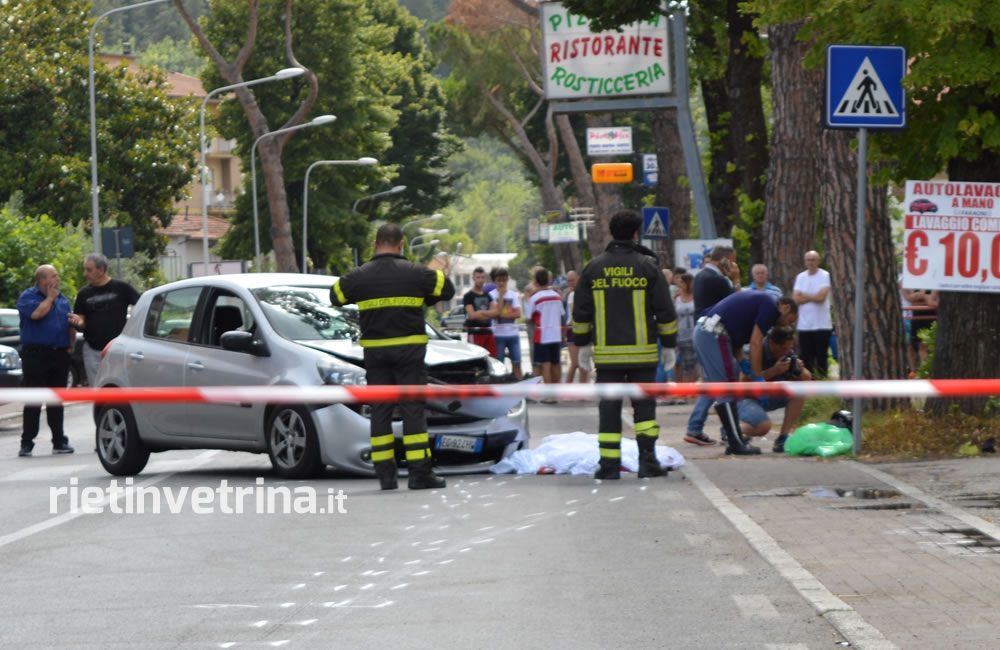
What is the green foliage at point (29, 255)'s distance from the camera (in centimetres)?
3400

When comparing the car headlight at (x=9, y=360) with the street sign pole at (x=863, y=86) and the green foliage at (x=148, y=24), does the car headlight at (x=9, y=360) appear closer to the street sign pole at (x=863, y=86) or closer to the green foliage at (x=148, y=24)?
the street sign pole at (x=863, y=86)

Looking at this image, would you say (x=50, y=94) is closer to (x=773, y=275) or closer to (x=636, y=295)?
(x=773, y=275)

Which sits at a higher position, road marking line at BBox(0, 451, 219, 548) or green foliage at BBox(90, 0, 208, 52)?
green foliage at BBox(90, 0, 208, 52)

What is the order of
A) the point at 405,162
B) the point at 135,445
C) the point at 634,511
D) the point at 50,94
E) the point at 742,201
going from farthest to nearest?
the point at 405,162, the point at 50,94, the point at 742,201, the point at 135,445, the point at 634,511

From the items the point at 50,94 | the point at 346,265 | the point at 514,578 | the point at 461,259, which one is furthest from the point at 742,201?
the point at 461,259

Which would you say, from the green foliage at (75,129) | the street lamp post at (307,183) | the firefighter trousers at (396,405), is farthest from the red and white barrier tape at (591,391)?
the street lamp post at (307,183)

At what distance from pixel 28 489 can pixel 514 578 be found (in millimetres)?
5575

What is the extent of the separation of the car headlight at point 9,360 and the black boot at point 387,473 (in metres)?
12.4

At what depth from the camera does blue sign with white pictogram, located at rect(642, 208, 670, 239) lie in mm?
26359

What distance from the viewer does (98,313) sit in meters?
15.6

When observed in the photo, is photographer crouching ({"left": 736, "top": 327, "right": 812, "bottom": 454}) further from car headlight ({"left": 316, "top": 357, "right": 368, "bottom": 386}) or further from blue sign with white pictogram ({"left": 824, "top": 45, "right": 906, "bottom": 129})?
car headlight ({"left": 316, "top": 357, "right": 368, "bottom": 386})

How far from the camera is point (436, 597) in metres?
7.37

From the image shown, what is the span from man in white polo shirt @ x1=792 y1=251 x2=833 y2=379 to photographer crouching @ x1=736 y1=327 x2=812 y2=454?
4879 mm

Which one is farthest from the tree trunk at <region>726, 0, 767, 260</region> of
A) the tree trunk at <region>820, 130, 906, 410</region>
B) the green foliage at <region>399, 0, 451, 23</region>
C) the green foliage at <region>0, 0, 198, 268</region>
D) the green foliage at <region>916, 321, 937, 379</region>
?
the green foliage at <region>399, 0, 451, 23</region>
